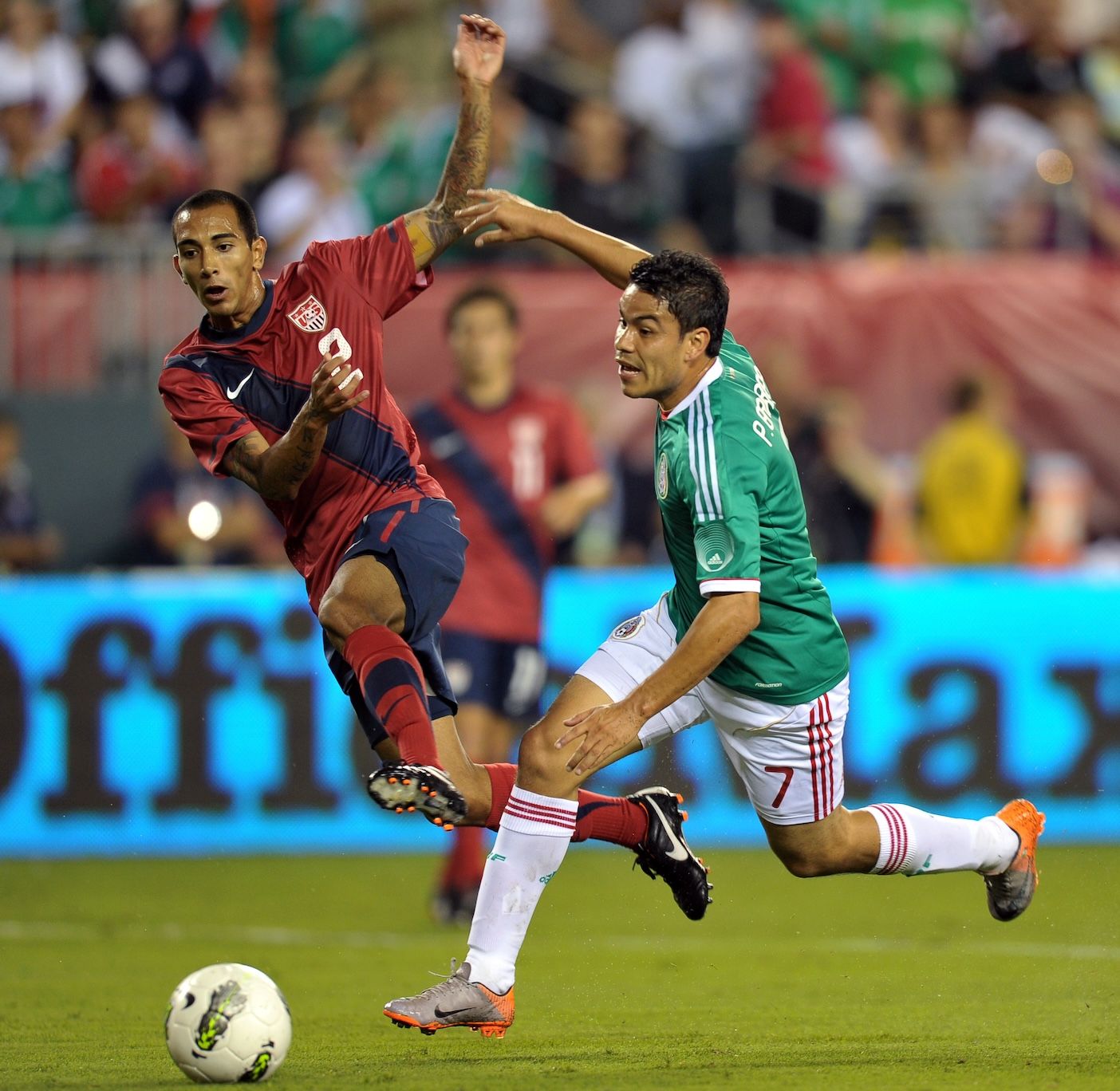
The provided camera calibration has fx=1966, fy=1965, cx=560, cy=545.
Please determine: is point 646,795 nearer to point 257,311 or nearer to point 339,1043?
point 339,1043

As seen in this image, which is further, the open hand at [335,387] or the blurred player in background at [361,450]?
the blurred player in background at [361,450]

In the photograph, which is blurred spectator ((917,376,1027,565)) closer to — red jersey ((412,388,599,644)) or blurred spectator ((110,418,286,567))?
red jersey ((412,388,599,644))

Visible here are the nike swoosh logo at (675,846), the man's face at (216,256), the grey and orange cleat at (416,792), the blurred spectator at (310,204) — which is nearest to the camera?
the grey and orange cleat at (416,792)

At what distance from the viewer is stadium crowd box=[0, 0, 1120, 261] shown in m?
13.8

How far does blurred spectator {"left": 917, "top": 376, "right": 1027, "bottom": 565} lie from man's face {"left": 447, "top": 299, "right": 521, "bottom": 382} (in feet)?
12.7

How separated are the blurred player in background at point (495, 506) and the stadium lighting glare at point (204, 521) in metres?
3.08

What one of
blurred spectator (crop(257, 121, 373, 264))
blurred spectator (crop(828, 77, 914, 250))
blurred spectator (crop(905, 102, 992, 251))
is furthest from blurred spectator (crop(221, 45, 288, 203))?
blurred spectator (crop(905, 102, 992, 251))

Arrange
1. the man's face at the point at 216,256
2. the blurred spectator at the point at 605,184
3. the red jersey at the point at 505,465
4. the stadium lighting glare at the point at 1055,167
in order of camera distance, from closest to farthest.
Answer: the man's face at the point at 216,256 < the red jersey at the point at 505,465 < the blurred spectator at the point at 605,184 < the stadium lighting glare at the point at 1055,167

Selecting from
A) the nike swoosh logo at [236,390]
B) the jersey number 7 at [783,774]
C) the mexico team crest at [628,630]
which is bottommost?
the jersey number 7 at [783,774]

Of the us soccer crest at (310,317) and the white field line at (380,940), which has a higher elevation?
the us soccer crest at (310,317)

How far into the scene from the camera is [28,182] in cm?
1416

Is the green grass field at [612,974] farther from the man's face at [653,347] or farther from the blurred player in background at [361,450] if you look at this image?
the man's face at [653,347]

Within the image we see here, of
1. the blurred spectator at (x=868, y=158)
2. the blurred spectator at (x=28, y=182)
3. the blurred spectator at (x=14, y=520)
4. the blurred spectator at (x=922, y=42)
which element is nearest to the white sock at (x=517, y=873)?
the blurred spectator at (x=14, y=520)

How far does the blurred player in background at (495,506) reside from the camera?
893cm
